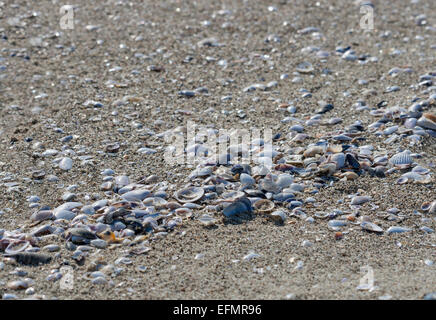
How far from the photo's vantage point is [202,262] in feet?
11.4

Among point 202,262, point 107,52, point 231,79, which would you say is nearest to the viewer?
point 202,262

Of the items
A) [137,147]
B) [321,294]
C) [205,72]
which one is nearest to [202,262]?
[321,294]

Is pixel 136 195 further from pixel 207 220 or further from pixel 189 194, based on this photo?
pixel 207 220

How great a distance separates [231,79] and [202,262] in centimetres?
309

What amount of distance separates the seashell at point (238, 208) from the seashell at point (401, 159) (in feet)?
4.15

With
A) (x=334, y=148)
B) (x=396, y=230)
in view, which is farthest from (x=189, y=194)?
(x=396, y=230)

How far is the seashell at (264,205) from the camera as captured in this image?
392 cm

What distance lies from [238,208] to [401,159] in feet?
4.62

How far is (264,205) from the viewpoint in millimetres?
3979

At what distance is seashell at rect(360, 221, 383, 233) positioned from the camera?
3.75m

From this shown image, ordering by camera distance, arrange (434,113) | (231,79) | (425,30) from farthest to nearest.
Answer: (425,30) → (231,79) → (434,113)

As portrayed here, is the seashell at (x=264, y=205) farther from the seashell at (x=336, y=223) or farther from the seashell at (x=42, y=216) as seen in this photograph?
the seashell at (x=42, y=216)
